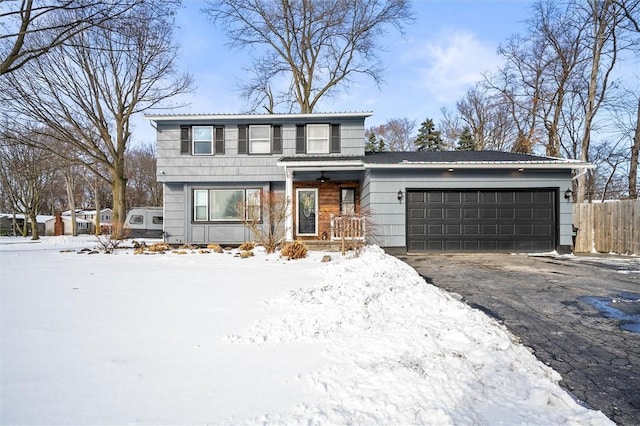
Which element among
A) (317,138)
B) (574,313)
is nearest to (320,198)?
(317,138)

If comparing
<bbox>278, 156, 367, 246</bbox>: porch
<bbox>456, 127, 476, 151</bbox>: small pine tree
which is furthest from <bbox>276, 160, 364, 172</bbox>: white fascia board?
<bbox>456, 127, 476, 151</bbox>: small pine tree

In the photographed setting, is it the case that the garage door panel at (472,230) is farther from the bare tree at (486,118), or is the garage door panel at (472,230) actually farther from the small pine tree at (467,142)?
the small pine tree at (467,142)

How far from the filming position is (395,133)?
30.0 m

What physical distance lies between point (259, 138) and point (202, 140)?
224cm

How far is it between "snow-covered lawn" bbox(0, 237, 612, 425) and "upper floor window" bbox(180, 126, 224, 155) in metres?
8.74

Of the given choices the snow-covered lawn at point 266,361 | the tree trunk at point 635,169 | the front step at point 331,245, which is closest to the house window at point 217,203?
the front step at point 331,245

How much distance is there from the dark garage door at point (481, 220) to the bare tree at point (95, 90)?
13323 millimetres

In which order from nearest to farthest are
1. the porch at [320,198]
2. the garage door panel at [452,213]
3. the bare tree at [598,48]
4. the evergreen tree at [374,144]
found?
1. the garage door panel at [452,213]
2. the porch at [320,198]
3. the bare tree at [598,48]
4. the evergreen tree at [374,144]

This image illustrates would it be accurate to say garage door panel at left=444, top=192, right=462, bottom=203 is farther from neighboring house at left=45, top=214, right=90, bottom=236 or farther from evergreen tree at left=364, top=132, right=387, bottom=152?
neighboring house at left=45, top=214, right=90, bottom=236

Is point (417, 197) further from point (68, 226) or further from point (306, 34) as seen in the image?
point (68, 226)

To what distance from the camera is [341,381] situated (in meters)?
2.00

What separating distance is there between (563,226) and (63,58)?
22.1m

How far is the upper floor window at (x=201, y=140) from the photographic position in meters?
12.3

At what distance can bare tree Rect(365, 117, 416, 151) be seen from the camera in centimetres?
2958
